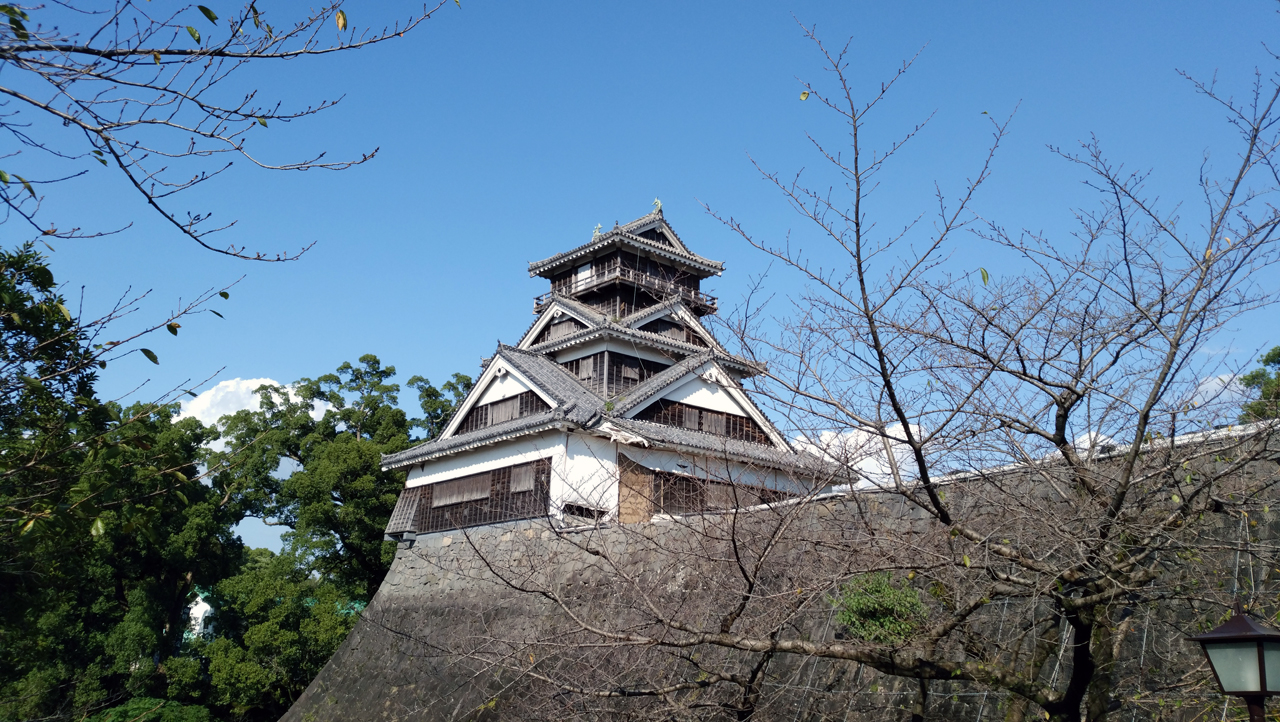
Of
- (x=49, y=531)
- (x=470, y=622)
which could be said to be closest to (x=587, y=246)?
(x=470, y=622)

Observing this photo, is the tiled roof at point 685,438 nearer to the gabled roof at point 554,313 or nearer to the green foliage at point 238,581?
the gabled roof at point 554,313

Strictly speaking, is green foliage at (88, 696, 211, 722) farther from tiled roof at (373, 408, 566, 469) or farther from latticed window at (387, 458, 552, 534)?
tiled roof at (373, 408, 566, 469)

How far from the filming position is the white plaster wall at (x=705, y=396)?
18172mm

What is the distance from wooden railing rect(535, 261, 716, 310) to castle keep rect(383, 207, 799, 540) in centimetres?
4

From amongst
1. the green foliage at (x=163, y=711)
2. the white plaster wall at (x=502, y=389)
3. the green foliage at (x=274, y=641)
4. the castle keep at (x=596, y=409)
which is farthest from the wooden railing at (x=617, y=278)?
the green foliage at (x=163, y=711)

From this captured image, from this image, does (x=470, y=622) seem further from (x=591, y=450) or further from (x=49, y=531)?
(x=49, y=531)

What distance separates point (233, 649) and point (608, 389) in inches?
462

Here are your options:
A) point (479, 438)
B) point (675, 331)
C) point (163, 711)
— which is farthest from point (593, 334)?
point (163, 711)

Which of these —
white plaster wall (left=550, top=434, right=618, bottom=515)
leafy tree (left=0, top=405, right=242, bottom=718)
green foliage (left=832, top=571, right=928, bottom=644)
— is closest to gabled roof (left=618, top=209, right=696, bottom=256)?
white plaster wall (left=550, top=434, right=618, bottom=515)

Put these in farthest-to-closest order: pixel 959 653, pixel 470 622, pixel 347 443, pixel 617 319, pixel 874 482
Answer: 1. pixel 347 443
2. pixel 617 319
3. pixel 470 622
4. pixel 959 653
5. pixel 874 482

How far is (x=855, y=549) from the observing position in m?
5.46

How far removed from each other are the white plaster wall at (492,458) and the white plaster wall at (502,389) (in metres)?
1.45

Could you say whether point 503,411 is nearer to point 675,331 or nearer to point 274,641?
point 675,331

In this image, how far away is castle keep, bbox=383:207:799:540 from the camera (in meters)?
15.7
